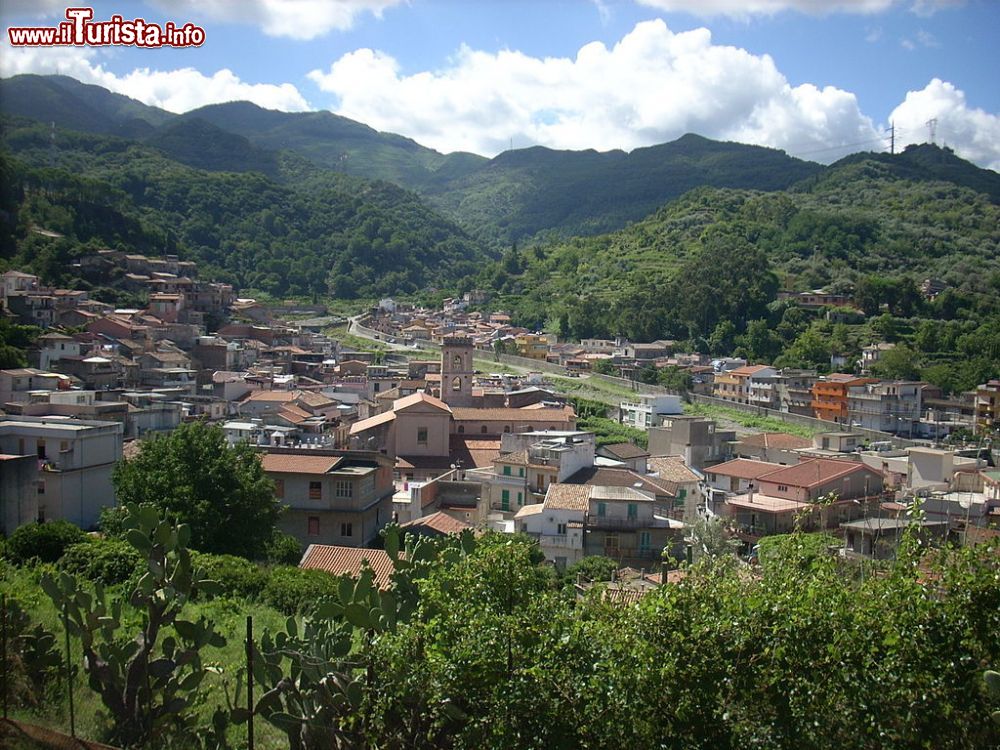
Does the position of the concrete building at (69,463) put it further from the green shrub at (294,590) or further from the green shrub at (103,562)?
the green shrub at (294,590)

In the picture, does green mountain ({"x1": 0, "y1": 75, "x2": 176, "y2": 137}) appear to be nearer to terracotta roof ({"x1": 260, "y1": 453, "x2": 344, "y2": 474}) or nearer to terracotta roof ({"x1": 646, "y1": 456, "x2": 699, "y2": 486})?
terracotta roof ({"x1": 646, "y1": 456, "x2": 699, "y2": 486})

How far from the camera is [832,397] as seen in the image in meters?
43.5

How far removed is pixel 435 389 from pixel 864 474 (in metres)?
17.6

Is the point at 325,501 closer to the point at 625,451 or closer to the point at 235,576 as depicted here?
the point at 235,576

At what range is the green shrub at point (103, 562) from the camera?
33.8 feet

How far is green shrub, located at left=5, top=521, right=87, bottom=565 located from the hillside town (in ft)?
4.35

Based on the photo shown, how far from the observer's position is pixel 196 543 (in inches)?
570

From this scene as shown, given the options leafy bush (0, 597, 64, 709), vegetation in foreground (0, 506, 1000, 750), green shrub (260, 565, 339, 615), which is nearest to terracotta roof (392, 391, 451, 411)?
green shrub (260, 565, 339, 615)

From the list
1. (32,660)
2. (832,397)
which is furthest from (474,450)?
(832,397)

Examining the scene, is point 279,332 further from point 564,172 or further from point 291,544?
point 564,172

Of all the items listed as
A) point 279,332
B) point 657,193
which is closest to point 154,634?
point 279,332

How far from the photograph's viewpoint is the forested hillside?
176 feet

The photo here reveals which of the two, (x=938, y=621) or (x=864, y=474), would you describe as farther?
(x=864, y=474)

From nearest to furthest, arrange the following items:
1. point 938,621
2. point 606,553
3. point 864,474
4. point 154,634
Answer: point 938,621 → point 154,634 → point 606,553 → point 864,474
